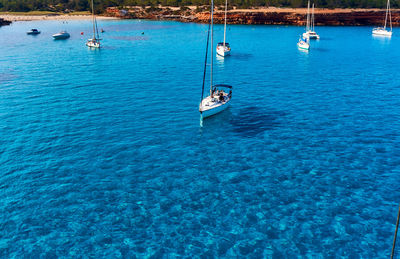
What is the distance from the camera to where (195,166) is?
34875mm

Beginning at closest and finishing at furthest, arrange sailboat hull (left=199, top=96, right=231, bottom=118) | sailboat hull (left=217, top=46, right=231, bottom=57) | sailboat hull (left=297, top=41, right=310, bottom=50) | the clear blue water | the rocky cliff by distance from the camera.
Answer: the clear blue water → sailboat hull (left=199, top=96, right=231, bottom=118) → sailboat hull (left=217, top=46, right=231, bottom=57) → sailboat hull (left=297, top=41, right=310, bottom=50) → the rocky cliff

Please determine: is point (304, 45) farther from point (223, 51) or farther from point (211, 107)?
point (211, 107)

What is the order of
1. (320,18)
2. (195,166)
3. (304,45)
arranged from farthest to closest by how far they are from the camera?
1. (320,18)
2. (304,45)
3. (195,166)

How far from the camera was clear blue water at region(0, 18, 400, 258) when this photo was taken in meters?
24.6

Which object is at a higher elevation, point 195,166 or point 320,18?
point 320,18

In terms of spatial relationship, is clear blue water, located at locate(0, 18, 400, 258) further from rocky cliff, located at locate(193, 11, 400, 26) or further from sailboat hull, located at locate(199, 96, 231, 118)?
rocky cliff, located at locate(193, 11, 400, 26)

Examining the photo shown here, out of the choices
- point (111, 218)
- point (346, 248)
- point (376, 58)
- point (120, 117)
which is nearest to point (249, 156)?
point (346, 248)

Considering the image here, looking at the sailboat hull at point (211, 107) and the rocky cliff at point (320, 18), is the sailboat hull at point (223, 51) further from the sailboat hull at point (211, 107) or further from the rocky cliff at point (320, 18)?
the rocky cliff at point (320, 18)

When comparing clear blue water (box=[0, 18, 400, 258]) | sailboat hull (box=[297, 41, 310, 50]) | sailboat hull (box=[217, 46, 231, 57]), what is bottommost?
clear blue water (box=[0, 18, 400, 258])

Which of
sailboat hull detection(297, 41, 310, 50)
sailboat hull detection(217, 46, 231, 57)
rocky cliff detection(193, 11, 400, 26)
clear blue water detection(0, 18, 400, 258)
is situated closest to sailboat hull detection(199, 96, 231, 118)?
clear blue water detection(0, 18, 400, 258)

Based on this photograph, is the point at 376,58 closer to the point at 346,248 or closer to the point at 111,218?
the point at 346,248

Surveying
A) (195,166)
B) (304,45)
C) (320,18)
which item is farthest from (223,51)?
(320,18)

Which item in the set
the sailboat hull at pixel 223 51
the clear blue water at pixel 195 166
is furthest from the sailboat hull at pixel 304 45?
the clear blue water at pixel 195 166

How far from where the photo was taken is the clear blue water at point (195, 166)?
24578 millimetres
